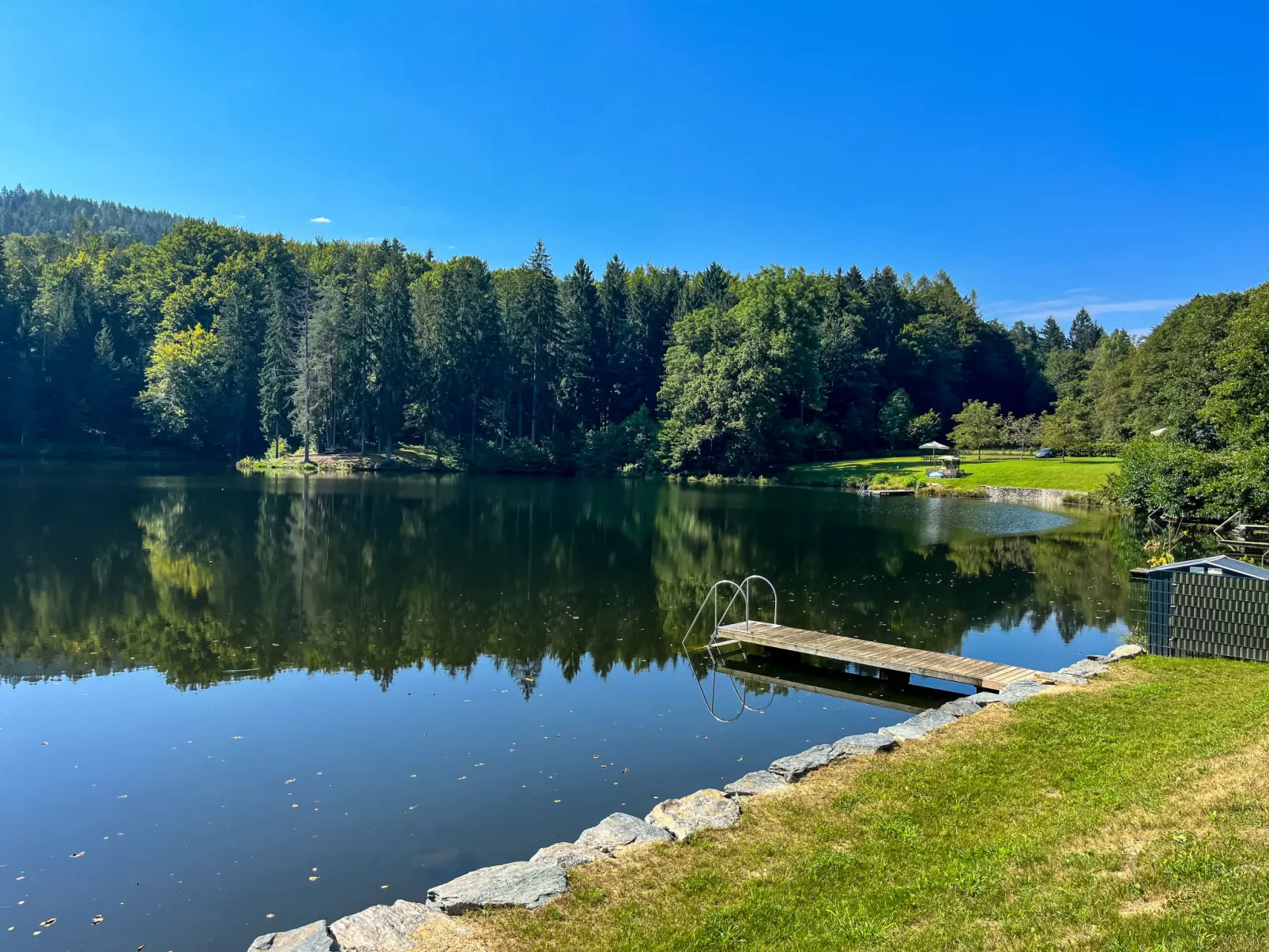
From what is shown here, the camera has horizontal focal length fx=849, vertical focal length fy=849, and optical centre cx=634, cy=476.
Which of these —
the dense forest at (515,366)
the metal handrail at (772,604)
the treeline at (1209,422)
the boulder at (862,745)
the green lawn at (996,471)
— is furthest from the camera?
the dense forest at (515,366)

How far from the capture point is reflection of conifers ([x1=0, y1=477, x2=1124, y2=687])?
17.2 metres

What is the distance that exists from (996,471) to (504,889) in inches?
2539

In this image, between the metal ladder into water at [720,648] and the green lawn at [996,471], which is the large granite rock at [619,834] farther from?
the green lawn at [996,471]

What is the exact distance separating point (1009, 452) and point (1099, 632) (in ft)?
203

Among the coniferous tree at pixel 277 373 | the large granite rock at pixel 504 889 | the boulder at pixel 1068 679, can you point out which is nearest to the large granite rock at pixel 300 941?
the large granite rock at pixel 504 889

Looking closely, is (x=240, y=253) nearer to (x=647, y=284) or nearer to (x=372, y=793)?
(x=647, y=284)

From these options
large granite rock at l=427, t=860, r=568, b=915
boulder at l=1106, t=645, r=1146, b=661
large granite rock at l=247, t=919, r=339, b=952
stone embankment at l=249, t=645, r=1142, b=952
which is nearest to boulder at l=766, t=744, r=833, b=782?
stone embankment at l=249, t=645, r=1142, b=952

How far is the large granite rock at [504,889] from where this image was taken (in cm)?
657

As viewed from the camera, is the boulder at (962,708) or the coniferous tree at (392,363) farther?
the coniferous tree at (392,363)

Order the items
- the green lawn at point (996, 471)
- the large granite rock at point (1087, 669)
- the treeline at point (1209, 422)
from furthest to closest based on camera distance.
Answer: the green lawn at point (996, 471) < the treeline at point (1209, 422) < the large granite rock at point (1087, 669)

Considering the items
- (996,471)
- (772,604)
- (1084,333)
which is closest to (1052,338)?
(1084,333)

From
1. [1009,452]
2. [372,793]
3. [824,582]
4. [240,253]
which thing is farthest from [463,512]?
[240,253]

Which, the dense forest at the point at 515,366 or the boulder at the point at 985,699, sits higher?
the dense forest at the point at 515,366

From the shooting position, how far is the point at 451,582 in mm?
24250
